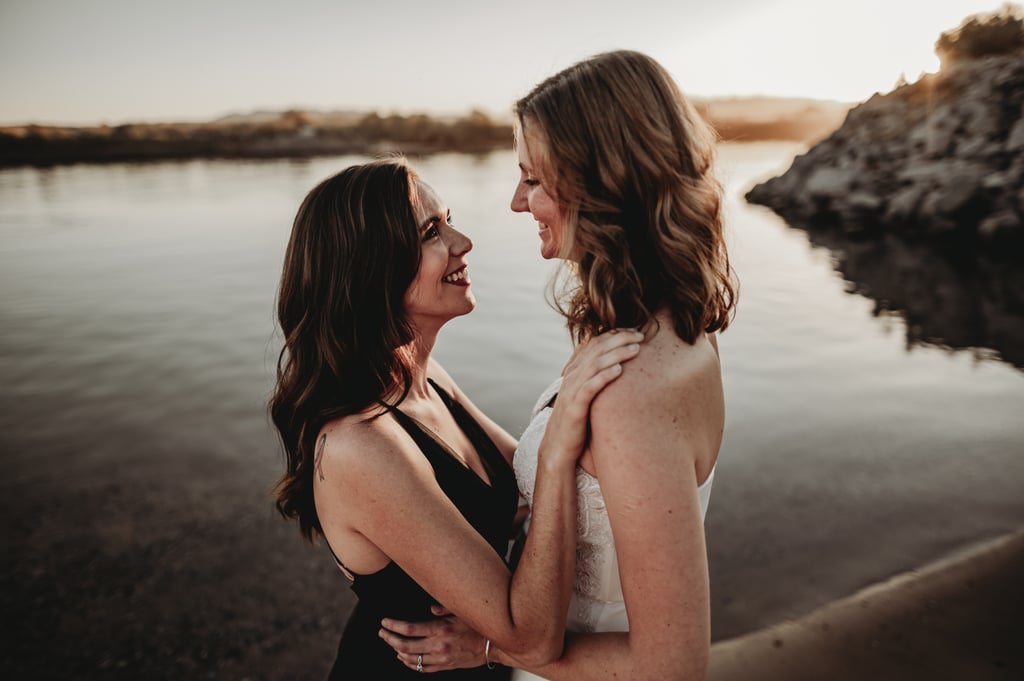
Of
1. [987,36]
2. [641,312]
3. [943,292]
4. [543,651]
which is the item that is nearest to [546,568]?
[543,651]

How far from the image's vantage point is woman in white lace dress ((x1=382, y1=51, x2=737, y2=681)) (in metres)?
1.44

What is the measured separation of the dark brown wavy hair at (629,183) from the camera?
5.29ft

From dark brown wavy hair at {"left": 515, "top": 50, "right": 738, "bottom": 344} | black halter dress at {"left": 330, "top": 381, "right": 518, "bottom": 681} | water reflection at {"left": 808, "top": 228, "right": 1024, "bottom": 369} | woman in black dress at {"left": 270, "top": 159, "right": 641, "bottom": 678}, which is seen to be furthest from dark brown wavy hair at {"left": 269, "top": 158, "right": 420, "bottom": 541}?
water reflection at {"left": 808, "top": 228, "right": 1024, "bottom": 369}

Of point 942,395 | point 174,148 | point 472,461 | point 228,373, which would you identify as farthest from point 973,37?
point 174,148

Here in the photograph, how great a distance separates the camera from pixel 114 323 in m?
10.6

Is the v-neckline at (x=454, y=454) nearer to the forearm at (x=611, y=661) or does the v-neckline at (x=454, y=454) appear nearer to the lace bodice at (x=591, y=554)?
the lace bodice at (x=591, y=554)

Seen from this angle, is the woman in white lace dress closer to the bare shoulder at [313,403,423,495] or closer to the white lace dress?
the white lace dress

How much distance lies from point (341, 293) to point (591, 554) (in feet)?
3.81

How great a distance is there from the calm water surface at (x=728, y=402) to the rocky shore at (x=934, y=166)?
3788 mm

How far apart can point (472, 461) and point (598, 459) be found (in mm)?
973

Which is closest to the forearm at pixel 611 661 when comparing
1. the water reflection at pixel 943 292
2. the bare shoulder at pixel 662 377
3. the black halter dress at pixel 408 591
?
the black halter dress at pixel 408 591

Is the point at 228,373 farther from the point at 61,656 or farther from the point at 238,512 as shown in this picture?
the point at 61,656

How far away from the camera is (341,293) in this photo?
214 cm

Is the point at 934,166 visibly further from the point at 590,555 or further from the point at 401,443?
the point at 401,443
